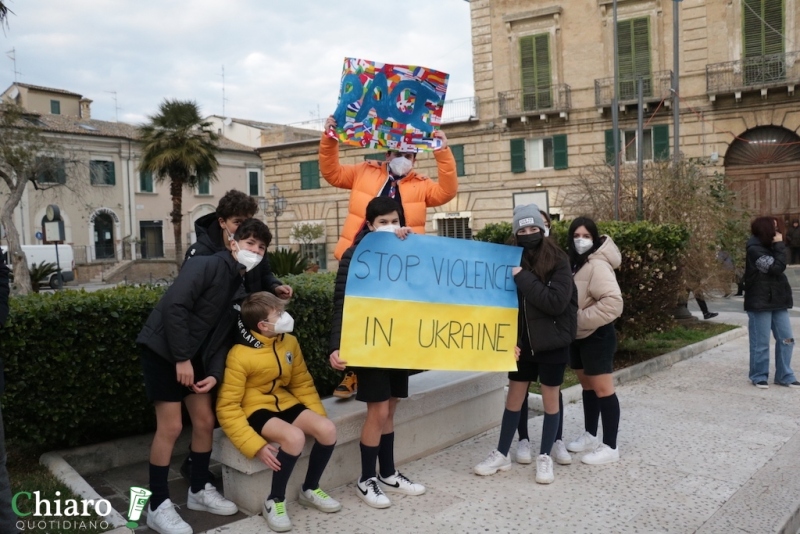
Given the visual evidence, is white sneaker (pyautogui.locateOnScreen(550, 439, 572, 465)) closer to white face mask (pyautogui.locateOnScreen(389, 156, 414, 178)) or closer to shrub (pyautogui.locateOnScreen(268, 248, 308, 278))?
white face mask (pyautogui.locateOnScreen(389, 156, 414, 178))

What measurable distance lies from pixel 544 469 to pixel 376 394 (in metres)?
1.32

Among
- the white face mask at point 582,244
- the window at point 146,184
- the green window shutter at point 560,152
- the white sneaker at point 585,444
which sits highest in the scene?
the window at point 146,184

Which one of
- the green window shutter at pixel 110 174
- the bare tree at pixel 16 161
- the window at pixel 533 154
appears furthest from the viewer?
the green window shutter at pixel 110 174

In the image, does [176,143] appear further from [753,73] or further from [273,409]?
[273,409]

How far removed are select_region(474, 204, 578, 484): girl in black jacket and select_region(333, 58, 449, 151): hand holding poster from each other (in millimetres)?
994

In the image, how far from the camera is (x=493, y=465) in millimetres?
4695

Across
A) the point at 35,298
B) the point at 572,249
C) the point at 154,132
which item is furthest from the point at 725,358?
the point at 154,132

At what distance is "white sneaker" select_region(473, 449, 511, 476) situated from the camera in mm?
4664

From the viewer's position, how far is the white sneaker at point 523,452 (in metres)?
4.94

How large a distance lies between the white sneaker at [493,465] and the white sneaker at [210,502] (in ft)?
5.34

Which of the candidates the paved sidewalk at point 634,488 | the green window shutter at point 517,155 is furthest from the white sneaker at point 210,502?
the green window shutter at point 517,155

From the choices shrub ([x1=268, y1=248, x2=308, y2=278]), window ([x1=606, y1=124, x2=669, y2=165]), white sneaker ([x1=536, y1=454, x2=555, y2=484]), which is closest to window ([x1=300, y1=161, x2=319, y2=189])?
window ([x1=606, y1=124, x2=669, y2=165])

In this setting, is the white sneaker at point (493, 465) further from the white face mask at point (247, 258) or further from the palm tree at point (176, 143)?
the palm tree at point (176, 143)

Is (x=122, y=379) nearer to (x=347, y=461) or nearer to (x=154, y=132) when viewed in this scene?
(x=347, y=461)
